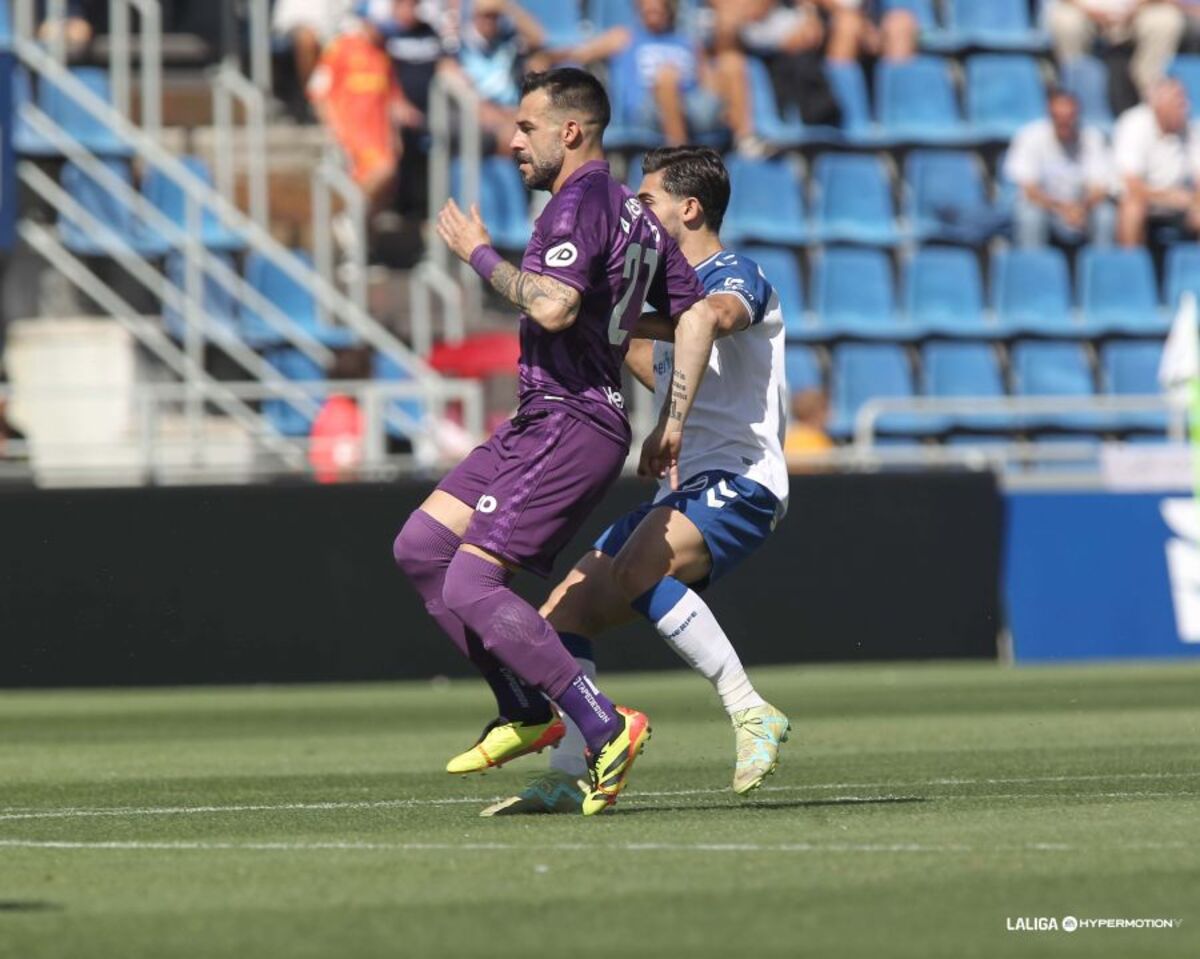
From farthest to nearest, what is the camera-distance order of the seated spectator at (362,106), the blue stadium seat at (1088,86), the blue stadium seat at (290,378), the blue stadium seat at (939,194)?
1. the blue stadium seat at (1088,86)
2. the blue stadium seat at (939,194)
3. the seated spectator at (362,106)
4. the blue stadium seat at (290,378)

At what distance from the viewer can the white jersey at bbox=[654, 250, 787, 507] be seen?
8438 millimetres

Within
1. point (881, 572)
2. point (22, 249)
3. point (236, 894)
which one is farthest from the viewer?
point (22, 249)

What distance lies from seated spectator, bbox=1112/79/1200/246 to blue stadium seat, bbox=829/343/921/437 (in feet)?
9.87

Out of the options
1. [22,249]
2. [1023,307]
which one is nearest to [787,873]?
[22,249]

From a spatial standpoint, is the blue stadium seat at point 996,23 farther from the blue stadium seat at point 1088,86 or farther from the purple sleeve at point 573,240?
the purple sleeve at point 573,240

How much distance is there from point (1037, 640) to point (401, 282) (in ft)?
20.0

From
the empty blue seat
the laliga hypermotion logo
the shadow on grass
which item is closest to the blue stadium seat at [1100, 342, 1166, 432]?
the empty blue seat

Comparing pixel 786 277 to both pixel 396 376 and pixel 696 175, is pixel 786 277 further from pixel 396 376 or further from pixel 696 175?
pixel 696 175

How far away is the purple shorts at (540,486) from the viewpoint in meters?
7.73

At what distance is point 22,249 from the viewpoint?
762 inches

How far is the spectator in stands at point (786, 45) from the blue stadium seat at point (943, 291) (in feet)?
5.35

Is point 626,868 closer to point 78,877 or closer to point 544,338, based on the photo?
point 78,877

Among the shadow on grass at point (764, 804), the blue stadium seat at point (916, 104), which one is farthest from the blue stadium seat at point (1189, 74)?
the shadow on grass at point (764, 804)

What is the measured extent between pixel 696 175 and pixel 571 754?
2.00 m
